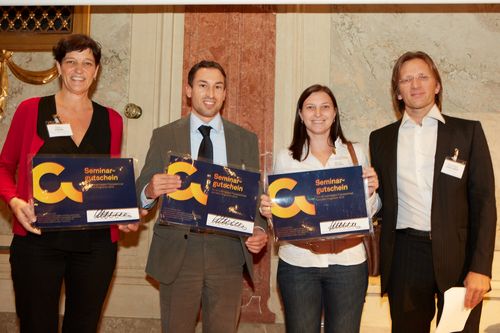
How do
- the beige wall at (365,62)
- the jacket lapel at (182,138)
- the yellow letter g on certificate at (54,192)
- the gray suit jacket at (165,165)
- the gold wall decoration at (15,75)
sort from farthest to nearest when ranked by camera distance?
1. the gold wall decoration at (15,75)
2. the beige wall at (365,62)
3. the jacket lapel at (182,138)
4. the gray suit jacket at (165,165)
5. the yellow letter g on certificate at (54,192)

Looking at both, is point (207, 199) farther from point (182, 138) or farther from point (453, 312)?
point (453, 312)

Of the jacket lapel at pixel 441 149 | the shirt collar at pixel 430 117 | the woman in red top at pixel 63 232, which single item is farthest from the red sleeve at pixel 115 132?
the jacket lapel at pixel 441 149

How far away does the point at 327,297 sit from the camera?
104 inches

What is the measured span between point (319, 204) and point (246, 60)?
1821 millimetres

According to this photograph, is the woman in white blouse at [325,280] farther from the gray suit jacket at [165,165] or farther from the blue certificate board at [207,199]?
the gray suit jacket at [165,165]

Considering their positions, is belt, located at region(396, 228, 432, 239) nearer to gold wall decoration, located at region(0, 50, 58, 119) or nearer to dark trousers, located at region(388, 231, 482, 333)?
dark trousers, located at region(388, 231, 482, 333)

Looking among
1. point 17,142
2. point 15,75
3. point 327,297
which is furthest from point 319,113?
point 15,75

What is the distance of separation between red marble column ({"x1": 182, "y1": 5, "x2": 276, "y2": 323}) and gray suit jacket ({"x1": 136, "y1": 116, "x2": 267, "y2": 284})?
1054 millimetres

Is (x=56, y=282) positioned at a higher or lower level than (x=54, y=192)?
lower

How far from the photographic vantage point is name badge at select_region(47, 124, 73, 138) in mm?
2657

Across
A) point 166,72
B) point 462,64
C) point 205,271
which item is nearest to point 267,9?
point 166,72

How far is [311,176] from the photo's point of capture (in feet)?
8.44

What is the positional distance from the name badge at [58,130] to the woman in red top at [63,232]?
1.2 inches

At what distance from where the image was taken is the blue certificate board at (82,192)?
250cm
